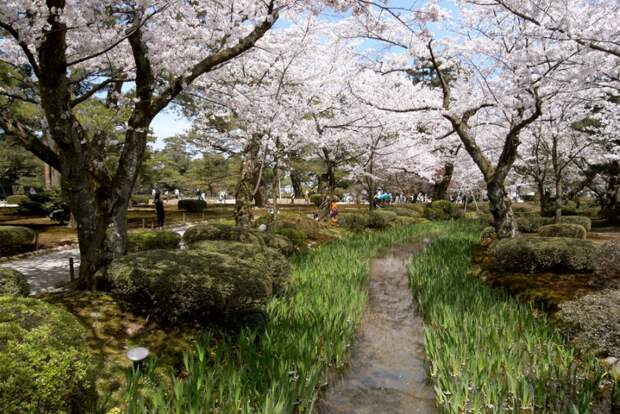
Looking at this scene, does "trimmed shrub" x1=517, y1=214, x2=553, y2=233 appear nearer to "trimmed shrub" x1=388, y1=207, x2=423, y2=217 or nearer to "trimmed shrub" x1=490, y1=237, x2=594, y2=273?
"trimmed shrub" x1=388, y1=207, x2=423, y2=217

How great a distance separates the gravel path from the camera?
7645mm

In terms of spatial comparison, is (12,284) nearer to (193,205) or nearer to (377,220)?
(377,220)

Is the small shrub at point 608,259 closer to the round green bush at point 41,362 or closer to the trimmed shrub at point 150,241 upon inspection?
the round green bush at point 41,362

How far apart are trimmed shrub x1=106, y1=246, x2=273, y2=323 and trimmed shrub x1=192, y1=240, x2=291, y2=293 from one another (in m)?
1.39

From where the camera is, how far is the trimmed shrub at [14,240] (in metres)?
10.2

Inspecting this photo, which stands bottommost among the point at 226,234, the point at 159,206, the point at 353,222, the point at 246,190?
the point at 353,222

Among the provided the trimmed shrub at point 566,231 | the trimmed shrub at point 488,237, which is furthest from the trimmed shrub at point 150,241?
the trimmed shrub at point 566,231

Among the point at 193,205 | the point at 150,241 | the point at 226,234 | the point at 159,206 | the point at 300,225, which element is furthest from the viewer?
the point at 193,205

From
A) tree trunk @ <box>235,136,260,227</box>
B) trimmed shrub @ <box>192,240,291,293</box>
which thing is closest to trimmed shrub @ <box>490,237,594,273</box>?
trimmed shrub @ <box>192,240,291,293</box>

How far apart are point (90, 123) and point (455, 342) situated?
827 centimetres

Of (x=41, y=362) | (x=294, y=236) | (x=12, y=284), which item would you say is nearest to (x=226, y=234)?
(x=294, y=236)

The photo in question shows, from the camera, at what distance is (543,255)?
746 cm

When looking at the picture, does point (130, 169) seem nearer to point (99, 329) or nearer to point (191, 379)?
point (99, 329)

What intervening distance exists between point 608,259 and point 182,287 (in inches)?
242
